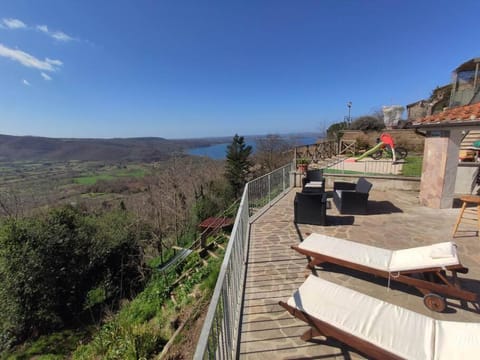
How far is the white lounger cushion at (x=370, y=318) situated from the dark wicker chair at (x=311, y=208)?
3005 mm

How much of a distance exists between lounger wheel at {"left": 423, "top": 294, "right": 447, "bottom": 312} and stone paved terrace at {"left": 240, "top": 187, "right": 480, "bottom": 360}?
0.07 meters

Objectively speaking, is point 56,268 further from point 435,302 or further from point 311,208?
point 435,302

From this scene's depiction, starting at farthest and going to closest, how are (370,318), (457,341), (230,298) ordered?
(230,298) < (370,318) < (457,341)

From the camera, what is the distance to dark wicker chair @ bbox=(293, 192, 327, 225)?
5.59 meters

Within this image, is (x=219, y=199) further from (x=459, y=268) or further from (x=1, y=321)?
(x=459, y=268)

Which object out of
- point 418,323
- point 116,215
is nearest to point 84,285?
point 116,215

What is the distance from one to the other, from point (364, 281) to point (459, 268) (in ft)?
3.73

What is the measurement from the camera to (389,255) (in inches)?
137

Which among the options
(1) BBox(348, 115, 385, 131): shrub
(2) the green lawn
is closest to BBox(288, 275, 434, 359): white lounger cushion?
(1) BBox(348, 115, 385, 131): shrub

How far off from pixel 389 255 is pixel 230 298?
256cm

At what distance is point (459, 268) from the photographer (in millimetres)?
2805

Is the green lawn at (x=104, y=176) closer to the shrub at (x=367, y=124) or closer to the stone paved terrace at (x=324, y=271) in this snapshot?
the shrub at (x=367, y=124)

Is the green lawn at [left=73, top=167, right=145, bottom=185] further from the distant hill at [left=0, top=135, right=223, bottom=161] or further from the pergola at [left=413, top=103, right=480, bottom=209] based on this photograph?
the pergola at [left=413, top=103, right=480, bottom=209]

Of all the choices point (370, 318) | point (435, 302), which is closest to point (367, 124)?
point (435, 302)
